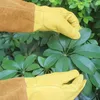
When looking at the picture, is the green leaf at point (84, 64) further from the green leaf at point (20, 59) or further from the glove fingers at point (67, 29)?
the green leaf at point (20, 59)

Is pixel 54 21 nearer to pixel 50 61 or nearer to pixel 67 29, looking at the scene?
pixel 67 29

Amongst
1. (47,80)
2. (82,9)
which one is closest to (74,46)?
(82,9)

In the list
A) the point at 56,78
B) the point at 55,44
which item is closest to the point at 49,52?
the point at 55,44

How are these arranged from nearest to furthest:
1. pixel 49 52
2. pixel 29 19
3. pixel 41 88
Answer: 1. pixel 41 88
2. pixel 29 19
3. pixel 49 52

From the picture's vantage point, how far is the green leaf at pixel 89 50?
1.37m

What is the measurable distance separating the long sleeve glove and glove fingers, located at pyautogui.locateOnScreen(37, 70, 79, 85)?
0.21 m

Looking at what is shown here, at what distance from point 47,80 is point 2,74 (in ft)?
1.02

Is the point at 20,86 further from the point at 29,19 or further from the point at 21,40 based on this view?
the point at 21,40

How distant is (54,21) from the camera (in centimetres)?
130

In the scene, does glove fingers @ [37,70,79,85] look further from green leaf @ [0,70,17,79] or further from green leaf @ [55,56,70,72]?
green leaf @ [0,70,17,79]

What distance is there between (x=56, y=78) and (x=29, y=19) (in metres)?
0.28

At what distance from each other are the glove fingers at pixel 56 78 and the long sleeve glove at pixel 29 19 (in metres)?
0.21

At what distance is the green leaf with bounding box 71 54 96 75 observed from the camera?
4.38 feet

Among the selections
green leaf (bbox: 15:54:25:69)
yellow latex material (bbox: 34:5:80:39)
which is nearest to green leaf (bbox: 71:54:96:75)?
yellow latex material (bbox: 34:5:80:39)
